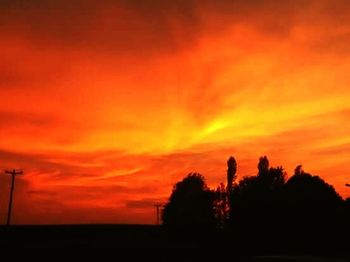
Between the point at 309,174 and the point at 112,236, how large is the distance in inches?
1371

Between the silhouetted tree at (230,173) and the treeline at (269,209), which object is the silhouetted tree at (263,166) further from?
the silhouetted tree at (230,173)

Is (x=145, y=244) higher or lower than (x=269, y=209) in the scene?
lower

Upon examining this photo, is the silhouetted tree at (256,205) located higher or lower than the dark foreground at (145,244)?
higher

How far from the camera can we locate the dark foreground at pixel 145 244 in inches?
1957

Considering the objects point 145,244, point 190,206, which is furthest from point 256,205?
point 145,244

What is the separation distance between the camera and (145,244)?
61969 millimetres

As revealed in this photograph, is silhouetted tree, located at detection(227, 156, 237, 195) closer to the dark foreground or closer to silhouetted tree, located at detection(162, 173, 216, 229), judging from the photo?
silhouetted tree, located at detection(162, 173, 216, 229)

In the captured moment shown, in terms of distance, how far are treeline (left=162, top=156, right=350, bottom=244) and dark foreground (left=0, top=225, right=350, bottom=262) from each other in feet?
3.13

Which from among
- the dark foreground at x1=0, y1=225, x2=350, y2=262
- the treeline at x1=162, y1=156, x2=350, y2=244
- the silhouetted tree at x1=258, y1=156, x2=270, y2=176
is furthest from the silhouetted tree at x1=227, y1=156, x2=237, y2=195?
the dark foreground at x1=0, y1=225, x2=350, y2=262

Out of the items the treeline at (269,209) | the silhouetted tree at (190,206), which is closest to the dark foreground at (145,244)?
the treeline at (269,209)

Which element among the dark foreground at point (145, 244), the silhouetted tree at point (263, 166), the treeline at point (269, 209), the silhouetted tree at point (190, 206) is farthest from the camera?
the silhouetted tree at point (263, 166)

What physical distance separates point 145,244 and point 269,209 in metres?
22.1

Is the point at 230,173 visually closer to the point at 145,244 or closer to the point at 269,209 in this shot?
the point at 269,209

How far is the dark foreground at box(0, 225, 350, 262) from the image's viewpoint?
49719mm
